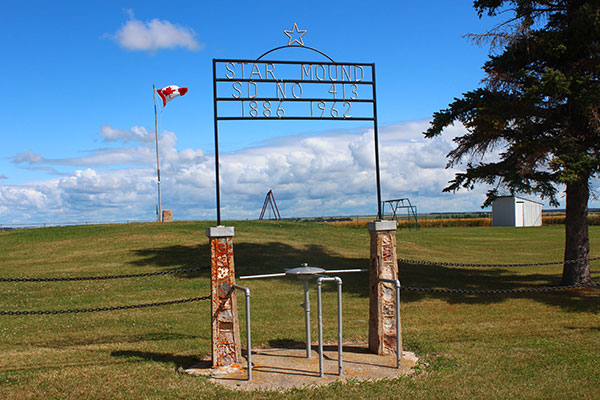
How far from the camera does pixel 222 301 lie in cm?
711

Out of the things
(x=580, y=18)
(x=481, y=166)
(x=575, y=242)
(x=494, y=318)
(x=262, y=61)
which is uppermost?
(x=580, y=18)

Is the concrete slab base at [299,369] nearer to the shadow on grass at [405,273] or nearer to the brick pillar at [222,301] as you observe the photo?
the brick pillar at [222,301]

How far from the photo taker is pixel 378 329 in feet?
25.2

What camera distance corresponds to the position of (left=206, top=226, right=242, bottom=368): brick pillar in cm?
709

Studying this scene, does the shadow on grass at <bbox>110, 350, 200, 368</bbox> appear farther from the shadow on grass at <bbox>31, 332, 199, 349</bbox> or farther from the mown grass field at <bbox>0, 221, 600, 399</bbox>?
the shadow on grass at <bbox>31, 332, 199, 349</bbox>

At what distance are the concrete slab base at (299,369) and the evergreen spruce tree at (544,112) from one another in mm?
6005

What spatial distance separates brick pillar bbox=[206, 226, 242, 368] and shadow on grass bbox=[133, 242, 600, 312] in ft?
22.8

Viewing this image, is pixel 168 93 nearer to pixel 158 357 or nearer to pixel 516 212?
pixel 158 357

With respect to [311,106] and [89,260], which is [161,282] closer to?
[89,260]

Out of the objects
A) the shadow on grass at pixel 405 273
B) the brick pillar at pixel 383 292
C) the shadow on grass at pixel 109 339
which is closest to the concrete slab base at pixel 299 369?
the brick pillar at pixel 383 292

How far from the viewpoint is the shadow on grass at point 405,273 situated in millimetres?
13094

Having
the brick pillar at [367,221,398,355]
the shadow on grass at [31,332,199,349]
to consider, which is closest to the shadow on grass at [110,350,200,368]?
the shadow on grass at [31,332,199,349]

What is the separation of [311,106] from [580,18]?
23.9ft

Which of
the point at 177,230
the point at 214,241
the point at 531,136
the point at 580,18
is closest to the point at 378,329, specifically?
the point at 214,241
